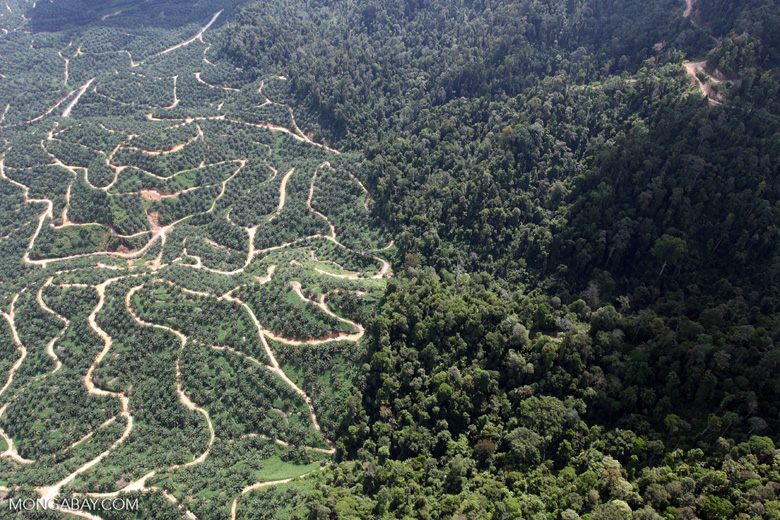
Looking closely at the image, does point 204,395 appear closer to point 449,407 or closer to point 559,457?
point 449,407

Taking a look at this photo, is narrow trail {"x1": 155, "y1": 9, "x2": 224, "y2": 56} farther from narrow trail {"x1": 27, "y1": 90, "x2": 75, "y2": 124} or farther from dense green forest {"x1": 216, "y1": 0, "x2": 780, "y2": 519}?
dense green forest {"x1": 216, "y1": 0, "x2": 780, "y2": 519}

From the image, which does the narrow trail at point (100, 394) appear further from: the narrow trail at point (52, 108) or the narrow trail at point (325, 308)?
the narrow trail at point (52, 108)

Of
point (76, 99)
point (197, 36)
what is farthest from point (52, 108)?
point (197, 36)

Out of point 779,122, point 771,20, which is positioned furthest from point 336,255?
point 771,20

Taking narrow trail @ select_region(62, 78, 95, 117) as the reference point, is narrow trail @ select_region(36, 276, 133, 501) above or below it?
below

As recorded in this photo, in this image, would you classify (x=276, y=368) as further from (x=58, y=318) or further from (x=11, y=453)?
(x=58, y=318)

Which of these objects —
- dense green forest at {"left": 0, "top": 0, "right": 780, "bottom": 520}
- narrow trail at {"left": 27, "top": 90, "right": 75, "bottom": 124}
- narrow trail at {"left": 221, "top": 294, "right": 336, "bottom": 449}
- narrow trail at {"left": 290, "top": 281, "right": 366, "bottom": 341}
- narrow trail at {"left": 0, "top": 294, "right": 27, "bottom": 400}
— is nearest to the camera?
dense green forest at {"left": 0, "top": 0, "right": 780, "bottom": 520}

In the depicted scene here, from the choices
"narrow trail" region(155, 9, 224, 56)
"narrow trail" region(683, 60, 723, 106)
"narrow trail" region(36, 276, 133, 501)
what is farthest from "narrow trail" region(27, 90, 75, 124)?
"narrow trail" region(683, 60, 723, 106)
